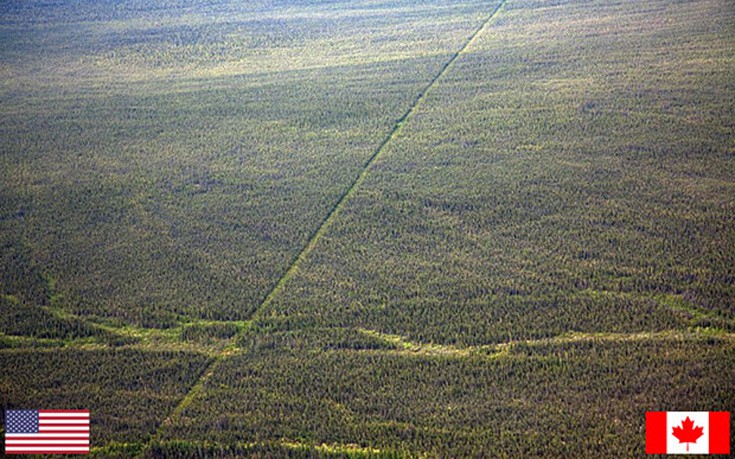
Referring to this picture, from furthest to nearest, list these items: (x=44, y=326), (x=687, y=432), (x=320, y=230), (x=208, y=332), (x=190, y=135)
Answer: (x=190, y=135)
(x=320, y=230)
(x=44, y=326)
(x=208, y=332)
(x=687, y=432)

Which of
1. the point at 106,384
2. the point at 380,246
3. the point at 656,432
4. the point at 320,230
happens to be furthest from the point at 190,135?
the point at 656,432

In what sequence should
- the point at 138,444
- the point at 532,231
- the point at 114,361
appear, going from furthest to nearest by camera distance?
1. the point at 532,231
2. the point at 114,361
3. the point at 138,444

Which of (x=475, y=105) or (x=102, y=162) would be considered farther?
(x=475, y=105)

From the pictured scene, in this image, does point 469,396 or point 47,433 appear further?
point 469,396

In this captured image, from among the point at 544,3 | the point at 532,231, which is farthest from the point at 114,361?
the point at 544,3

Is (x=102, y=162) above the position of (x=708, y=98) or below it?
above

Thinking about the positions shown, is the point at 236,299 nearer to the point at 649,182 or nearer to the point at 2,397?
the point at 2,397

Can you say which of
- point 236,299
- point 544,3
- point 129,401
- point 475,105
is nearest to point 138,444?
point 129,401

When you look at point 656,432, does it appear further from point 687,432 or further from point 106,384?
point 106,384

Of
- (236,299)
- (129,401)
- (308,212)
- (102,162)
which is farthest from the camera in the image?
(102,162)
